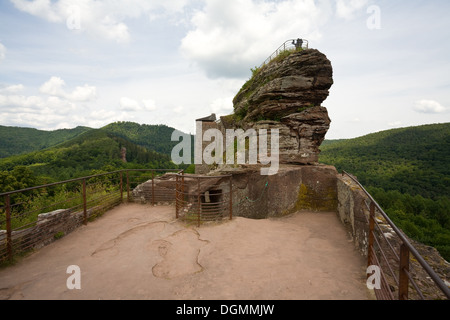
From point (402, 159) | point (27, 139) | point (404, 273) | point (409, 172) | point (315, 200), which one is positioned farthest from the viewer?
point (27, 139)

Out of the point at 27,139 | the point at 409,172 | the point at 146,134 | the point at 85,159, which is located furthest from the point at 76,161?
the point at 27,139

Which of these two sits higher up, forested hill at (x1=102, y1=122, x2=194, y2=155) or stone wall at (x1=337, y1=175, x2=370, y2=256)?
forested hill at (x1=102, y1=122, x2=194, y2=155)

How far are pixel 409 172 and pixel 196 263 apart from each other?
247 ft

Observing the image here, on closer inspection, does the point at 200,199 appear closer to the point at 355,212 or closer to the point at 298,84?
the point at 355,212

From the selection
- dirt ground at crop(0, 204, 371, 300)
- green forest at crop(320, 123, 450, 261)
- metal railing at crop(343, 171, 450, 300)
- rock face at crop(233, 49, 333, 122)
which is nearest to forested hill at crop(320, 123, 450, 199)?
green forest at crop(320, 123, 450, 261)

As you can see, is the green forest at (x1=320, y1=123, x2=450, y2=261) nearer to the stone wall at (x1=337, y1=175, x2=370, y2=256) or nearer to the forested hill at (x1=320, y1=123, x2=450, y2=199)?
the forested hill at (x1=320, y1=123, x2=450, y2=199)

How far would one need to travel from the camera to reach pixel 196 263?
426 cm

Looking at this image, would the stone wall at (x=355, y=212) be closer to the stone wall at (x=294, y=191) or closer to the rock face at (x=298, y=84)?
the stone wall at (x=294, y=191)

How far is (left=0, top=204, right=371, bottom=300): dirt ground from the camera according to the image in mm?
3340

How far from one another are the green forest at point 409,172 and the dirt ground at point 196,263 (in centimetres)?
3501

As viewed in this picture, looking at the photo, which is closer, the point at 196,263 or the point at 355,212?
the point at 196,263

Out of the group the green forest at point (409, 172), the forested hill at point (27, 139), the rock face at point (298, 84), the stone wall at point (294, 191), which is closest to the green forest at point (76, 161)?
the forested hill at point (27, 139)

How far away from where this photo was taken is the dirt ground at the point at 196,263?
3340 millimetres

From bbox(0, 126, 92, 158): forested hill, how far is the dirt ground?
162 m
